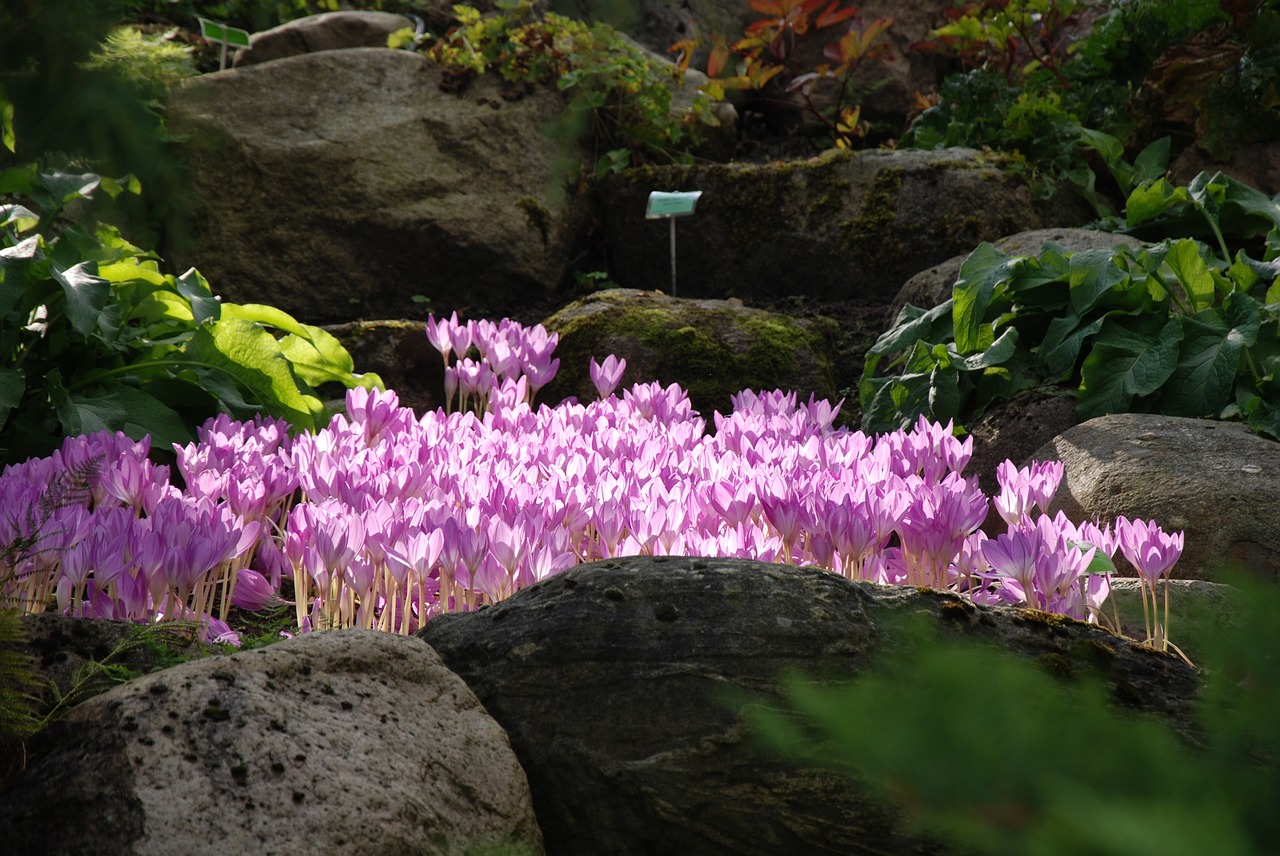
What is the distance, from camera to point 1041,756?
23.4 inches

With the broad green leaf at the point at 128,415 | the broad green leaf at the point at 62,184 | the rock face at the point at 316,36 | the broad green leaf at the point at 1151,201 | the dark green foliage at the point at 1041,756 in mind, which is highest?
the rock face at the point at 316,36

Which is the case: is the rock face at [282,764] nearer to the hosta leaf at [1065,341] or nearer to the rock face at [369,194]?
the hosta leaf at [1065,341]

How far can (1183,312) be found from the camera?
13.1 ft

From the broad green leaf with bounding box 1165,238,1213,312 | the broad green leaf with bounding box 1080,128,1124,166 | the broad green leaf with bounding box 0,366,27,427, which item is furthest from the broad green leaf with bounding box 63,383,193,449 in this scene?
the broad green leaf with bounding box 1080,128,1124,166

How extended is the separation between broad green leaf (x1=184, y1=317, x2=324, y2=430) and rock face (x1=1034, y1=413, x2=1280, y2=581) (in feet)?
9.08

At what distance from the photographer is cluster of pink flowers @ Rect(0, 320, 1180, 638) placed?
7.00ft

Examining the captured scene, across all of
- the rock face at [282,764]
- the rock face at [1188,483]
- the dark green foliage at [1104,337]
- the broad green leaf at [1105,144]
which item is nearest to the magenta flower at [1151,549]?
the rock face at [1188,483]

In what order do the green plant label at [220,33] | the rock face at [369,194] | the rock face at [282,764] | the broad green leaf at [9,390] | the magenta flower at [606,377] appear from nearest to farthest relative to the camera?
the rock face at [282,764], the broad green leaf at [9,390], the magenta flower at [606,377], the green plant label at [220,33], the rock face at [369,194]

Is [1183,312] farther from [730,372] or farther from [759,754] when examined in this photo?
[759,754]

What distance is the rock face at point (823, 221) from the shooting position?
6.32m

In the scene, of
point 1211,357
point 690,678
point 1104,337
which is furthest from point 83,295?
point 1211,357

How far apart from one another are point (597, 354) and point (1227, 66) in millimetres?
4250

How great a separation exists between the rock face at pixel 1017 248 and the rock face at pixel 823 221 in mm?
1049

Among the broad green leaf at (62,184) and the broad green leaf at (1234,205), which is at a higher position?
the broad green leaf at (62,184)
